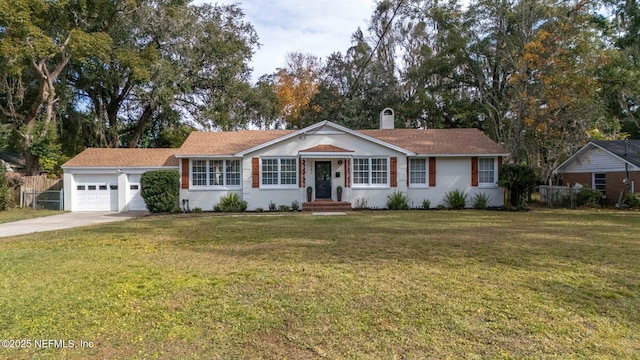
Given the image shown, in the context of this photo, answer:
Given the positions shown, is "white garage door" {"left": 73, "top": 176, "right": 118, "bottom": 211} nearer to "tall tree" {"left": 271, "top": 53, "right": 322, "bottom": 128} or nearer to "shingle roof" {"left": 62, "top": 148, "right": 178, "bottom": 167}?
"shingle roof" {"left": 62, "top": 148, "right": 178, "bottom": 167}

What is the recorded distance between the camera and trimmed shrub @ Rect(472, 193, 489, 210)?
18556 millimetres

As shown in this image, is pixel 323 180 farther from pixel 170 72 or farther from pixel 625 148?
pixel 625 148

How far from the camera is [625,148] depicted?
2053cm

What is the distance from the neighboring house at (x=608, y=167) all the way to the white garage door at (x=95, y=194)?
89.5 ft

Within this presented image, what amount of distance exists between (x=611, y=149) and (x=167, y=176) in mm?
23668

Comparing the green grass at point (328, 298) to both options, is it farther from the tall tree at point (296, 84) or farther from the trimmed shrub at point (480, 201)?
the tall tree at point (296, 84)

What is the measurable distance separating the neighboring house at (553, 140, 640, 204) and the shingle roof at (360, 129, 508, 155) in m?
6.52

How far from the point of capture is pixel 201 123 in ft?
87.9

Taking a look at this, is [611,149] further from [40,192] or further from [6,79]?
[6,79]

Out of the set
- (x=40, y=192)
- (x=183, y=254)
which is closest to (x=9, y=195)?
(x=40, y=192)

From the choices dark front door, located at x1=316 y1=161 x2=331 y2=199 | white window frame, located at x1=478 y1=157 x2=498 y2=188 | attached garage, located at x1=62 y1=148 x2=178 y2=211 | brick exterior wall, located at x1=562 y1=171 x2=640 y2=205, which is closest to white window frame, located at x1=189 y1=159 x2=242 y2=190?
attached garage, located at x1=62 y1=148 x2=178 y2=211

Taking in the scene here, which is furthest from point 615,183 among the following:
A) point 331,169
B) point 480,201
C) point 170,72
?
point 170,72

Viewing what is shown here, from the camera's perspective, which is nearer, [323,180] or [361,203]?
[361,203]

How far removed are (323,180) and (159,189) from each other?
25.8 feet
